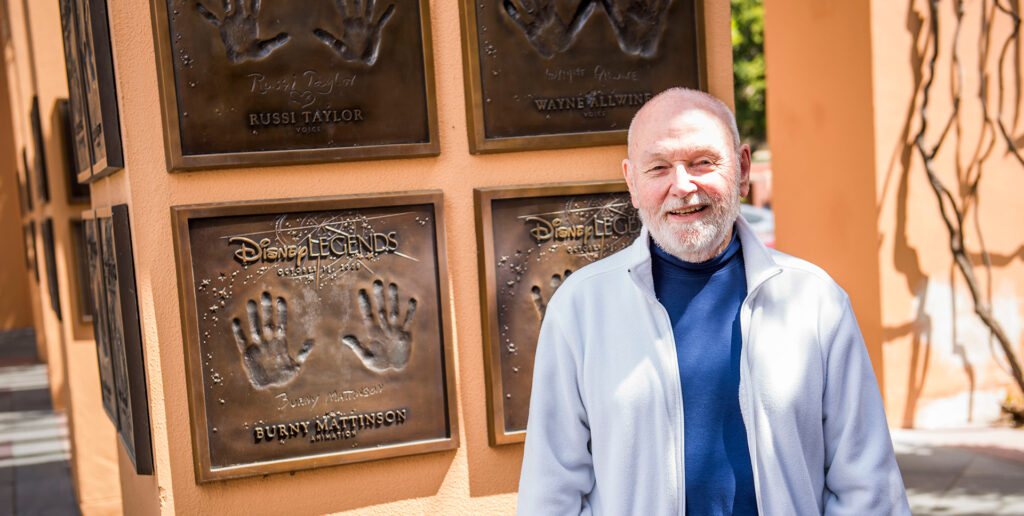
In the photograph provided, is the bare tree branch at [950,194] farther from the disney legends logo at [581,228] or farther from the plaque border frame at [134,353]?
the plaque border frame at [134,353]

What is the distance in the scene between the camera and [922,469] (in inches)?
223

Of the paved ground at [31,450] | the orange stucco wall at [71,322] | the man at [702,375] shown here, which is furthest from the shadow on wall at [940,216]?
the paved ground at [31,450]

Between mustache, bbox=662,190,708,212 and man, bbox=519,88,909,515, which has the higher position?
mustache, bbox=662,190,708,212

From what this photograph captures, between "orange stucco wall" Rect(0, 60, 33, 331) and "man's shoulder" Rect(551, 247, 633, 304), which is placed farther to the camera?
"orange stucco wall" Rect(0, 60, 33, 331)

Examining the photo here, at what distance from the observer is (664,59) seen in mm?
3359

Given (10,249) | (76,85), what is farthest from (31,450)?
(10,249)

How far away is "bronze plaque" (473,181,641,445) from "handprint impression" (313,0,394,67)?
1.91 ft

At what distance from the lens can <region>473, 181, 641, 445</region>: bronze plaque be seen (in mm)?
3248

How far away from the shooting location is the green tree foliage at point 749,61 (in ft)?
61.3

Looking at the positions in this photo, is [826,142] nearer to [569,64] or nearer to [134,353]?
[569,64]

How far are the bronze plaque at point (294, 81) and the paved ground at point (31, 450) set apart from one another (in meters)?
4.08

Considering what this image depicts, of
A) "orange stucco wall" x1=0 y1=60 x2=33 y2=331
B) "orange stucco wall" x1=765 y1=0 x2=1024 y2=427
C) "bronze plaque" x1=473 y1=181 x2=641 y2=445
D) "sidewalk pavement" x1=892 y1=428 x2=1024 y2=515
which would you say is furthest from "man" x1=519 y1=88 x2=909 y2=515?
"orange stucco wall" x1=0 y1=60 x2=33 y2=331

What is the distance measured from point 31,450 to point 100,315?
15.5 feet
